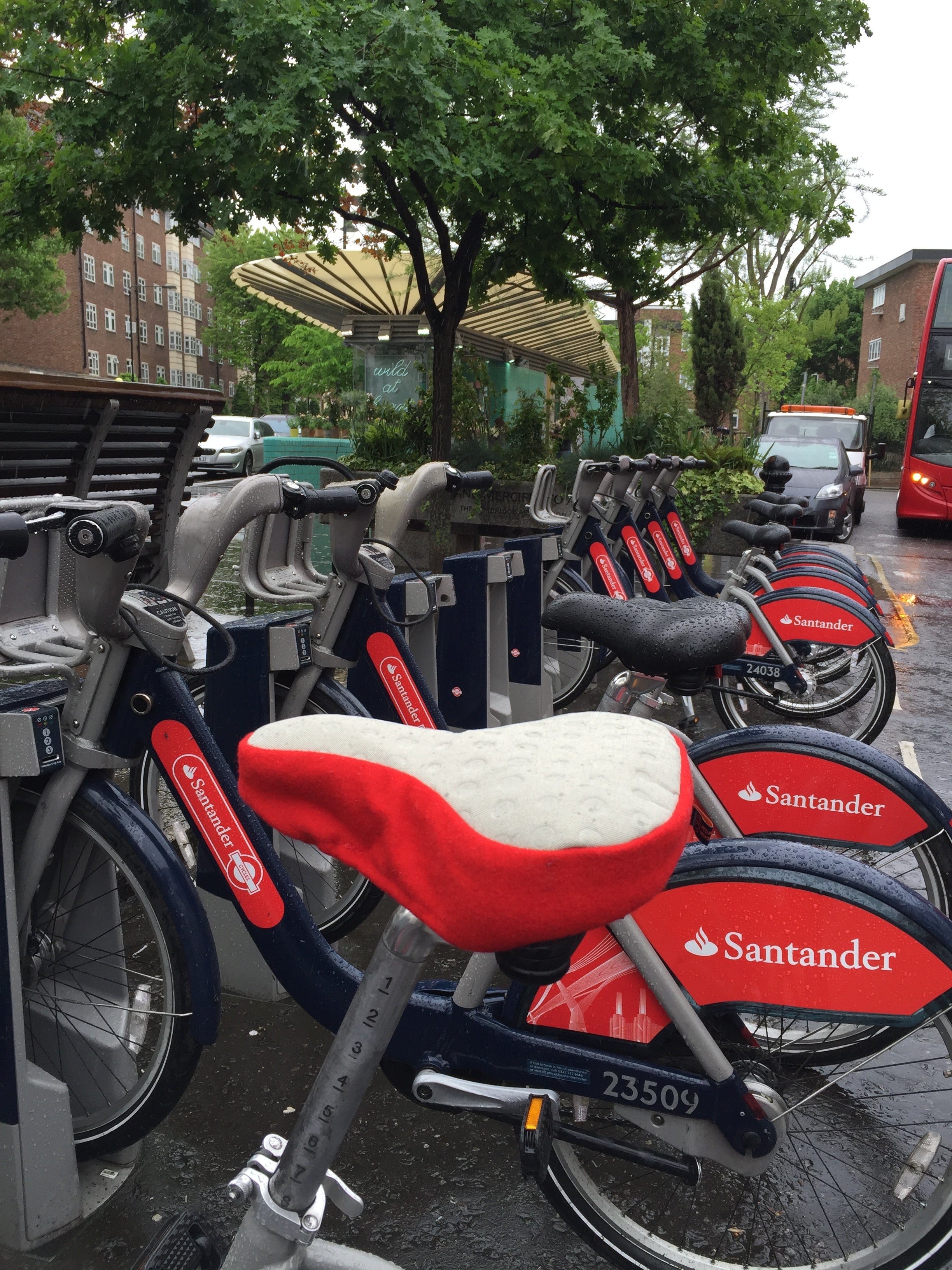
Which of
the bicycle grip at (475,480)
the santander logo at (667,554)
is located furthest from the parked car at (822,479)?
the bicycle grip at (475,480)

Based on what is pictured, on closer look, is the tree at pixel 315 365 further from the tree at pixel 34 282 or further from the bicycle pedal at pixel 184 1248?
the bicycle pedal at pixel 184 1248

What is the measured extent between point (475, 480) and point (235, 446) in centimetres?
2556

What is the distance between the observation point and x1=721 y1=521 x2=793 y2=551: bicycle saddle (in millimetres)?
6113

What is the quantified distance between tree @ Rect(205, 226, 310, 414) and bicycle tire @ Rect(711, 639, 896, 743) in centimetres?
4040

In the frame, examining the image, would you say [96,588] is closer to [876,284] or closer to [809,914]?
[809,914]

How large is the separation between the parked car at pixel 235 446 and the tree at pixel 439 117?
613 inches

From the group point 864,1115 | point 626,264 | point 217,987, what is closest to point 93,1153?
point 217,987

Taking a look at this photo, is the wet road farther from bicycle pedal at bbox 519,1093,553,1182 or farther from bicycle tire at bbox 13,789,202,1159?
bicycle pedal at bbox 519,1093,553,1182

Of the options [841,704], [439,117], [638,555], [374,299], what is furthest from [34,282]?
[841,704]

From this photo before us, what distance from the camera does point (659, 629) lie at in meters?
2.33

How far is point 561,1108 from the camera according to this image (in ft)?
6.88

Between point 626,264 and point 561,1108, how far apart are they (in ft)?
31.7

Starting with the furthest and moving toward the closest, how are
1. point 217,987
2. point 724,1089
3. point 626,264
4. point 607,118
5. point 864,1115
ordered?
A: 1. point 626,264
2. point 607,118
3. point 864,1115
4. point 217,987
5. point 724,1089

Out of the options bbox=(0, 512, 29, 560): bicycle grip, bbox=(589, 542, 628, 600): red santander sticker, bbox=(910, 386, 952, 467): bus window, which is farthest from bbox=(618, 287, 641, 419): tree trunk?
bbox=(0, 512, 29, 560): bicycle grip
